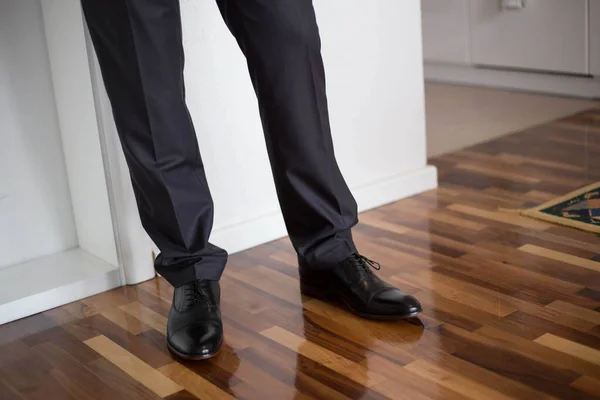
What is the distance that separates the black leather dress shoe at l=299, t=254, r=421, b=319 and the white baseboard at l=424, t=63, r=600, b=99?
1852 millimetres

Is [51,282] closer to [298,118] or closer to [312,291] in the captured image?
[312,291]

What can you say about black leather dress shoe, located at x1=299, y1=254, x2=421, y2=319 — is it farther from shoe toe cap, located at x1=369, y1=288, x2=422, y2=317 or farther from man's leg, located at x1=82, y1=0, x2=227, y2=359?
man's leg, located at x1=82, y1=0, x2=227, y2=359

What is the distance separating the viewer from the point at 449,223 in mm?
2014

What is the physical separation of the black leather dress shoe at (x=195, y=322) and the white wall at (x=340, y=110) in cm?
37

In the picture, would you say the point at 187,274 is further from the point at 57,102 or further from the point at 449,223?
the point at 449,223

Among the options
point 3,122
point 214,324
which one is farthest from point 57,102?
point 214,324

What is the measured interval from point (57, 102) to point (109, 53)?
1.56 ft

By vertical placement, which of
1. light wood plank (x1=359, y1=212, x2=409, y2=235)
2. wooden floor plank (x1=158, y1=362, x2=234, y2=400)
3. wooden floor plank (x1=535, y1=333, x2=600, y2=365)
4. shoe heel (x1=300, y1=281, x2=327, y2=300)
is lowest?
wooden floor plank (x1=535, y1=333, x2=600, y2=365)

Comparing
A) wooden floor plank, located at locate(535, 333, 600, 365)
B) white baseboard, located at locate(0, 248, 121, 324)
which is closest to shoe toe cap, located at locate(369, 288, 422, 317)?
wooden floor plank, located at locate(535, 333, 600, 365)

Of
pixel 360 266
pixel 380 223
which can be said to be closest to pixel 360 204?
pixel 380 223

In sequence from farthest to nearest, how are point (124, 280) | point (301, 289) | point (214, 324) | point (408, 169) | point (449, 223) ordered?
point (408, 169)
point (449, 223)
point (124, 280)
point (301, 289)
point (214, 324)

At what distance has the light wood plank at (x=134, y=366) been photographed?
53.7 inches

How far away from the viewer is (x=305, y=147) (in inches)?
58.7

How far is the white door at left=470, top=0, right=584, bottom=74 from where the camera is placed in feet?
10.3
